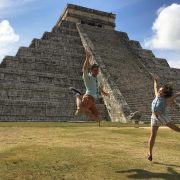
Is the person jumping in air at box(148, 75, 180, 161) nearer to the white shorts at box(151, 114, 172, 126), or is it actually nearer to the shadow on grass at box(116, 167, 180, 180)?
the white shorts at box(151, 114, 172, 126)

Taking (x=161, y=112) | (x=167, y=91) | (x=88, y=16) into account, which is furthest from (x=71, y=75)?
(x=161, y=112)

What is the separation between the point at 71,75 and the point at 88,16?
51.4 feet

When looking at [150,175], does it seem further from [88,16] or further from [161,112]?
[88,16]

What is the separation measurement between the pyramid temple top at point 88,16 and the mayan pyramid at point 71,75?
2.02 meters

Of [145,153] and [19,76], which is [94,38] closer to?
[19,76]

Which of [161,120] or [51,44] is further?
[51,44]

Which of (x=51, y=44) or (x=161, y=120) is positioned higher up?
(x=51, y=44)

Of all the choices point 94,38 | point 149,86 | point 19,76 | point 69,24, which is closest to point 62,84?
point 19,76

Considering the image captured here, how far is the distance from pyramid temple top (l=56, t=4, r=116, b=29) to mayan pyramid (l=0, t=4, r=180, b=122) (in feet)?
6.64

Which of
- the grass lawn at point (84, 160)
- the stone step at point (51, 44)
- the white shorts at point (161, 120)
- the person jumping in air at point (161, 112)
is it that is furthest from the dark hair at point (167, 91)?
the stone step at point (51, 44)

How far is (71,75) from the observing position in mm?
28359

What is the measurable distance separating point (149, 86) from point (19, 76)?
10.6 m

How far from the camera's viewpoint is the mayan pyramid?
2317cm

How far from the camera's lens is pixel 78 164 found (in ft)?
24.7
